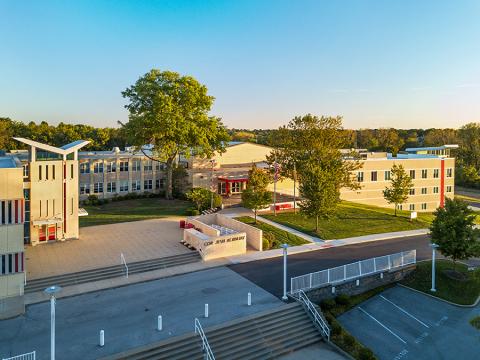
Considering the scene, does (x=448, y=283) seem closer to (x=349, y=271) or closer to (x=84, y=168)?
(x=349, y=271)

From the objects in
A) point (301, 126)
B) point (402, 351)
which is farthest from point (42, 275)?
point (301, 126)

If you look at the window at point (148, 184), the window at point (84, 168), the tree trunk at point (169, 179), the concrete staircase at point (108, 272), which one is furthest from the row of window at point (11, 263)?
the window at point (148, 184)

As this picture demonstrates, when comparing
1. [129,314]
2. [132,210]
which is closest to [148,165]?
[132,210]

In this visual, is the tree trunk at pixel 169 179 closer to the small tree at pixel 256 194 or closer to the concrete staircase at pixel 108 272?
the small tree at pixel 256 194

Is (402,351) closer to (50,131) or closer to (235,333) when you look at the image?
(235,333)

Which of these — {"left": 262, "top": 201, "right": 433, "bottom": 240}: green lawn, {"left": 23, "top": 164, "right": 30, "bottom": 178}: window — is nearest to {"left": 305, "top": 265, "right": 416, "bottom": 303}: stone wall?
{"left": 262, "top": 201, "right": 433, "bottom": 240}: green lawn
